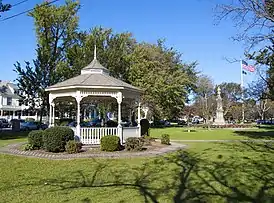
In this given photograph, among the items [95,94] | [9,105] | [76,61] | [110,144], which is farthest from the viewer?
[9,105]

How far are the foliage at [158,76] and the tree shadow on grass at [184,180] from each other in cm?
3204

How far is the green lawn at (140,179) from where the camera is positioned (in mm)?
7594

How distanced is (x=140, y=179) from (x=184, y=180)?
4.46 feet

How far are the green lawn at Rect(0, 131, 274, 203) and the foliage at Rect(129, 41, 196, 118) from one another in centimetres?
3119

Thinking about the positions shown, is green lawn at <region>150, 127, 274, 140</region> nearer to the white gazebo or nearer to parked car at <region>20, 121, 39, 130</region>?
the white gazebo

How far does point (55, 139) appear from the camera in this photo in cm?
1568

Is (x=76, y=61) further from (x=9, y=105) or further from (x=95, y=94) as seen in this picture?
(x=9, y=105)

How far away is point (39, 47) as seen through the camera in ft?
137

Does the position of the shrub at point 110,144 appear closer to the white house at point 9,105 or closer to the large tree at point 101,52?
the large tree at point 101,52

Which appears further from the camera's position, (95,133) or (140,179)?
(95,133)

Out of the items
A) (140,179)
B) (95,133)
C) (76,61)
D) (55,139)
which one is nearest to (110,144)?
(55,139)

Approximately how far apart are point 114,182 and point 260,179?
14.6ft

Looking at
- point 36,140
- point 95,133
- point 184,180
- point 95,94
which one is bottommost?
point 184,180

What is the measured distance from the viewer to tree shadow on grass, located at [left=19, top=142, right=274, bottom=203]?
7684 millimetres
